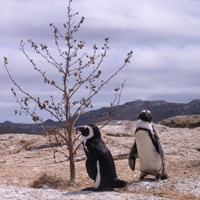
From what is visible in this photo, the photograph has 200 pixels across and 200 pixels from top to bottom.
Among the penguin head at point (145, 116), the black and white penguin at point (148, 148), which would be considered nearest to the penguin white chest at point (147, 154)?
the black and white penguin at point (148, 148)

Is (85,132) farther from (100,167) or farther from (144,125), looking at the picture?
(144,125)

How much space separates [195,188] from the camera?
11383 millimetres

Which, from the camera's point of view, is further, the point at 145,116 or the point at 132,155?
the point at 132,155

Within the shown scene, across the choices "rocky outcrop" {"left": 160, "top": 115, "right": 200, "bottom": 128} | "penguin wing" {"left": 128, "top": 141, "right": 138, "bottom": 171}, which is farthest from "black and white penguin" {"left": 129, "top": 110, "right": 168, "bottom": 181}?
"rocky outcrop" {"left": 160, "top": 115, "right": 200, "bottom": 128}

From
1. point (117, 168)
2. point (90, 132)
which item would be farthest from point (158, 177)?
point (117, 168)

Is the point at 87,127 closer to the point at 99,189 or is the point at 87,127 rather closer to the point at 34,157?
the point at 99,189

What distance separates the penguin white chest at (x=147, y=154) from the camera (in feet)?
41.8

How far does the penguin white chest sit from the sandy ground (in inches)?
17.3

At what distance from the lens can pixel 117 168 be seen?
14.7 m

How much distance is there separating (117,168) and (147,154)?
1985 millimetres

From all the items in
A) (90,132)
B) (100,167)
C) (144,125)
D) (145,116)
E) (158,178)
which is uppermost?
(145,116)

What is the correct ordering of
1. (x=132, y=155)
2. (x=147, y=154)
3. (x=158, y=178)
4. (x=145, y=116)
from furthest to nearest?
(x=132, y=155), (x=147, y=154), (x=145, y=116), (x=158, y=178)

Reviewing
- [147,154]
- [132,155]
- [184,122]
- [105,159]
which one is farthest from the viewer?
[184,122]

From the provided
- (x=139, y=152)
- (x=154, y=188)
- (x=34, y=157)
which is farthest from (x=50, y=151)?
(x=154, y=188)
